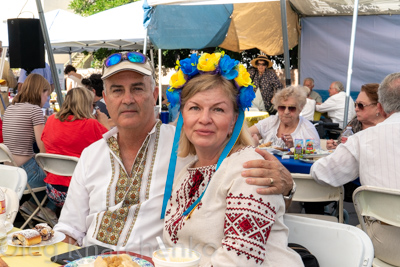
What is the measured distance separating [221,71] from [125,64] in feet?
2.14

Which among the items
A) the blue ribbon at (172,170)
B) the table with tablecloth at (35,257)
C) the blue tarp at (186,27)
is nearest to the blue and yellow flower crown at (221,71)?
the blue ribbon at (172,170)

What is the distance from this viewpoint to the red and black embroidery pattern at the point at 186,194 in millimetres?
1883

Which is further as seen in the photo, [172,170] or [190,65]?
[172,170]

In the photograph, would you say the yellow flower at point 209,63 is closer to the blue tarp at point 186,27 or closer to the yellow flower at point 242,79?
the yellow flower at point 242,79

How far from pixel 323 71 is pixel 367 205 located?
35.7ft

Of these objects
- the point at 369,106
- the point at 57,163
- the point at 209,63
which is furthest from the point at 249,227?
the point at 369,106

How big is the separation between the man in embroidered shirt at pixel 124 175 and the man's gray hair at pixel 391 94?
5.97ft

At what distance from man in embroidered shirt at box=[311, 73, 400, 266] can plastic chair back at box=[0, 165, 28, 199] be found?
2.01 m

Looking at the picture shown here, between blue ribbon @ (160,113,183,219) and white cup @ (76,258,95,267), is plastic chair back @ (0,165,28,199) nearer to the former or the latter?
blue ribbon @ (160,113,183,219)

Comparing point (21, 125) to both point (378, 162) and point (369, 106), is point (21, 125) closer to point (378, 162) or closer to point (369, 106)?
point (369, 106)

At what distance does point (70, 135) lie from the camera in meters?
4.62

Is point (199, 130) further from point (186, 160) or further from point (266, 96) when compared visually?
point (266, 96)

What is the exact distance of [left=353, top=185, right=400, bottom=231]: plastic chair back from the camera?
2705mm

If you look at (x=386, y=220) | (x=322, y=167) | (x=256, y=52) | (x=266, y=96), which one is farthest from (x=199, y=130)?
(x=256, y=52)
